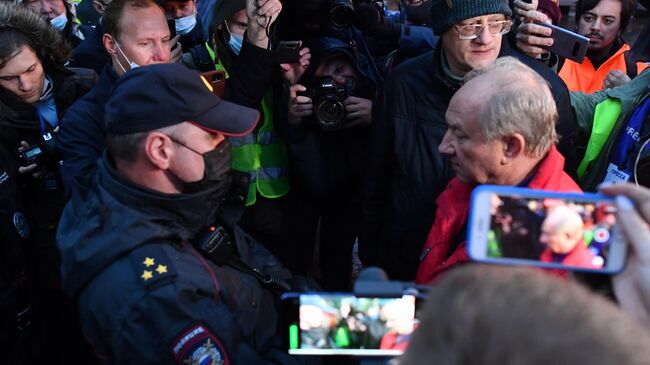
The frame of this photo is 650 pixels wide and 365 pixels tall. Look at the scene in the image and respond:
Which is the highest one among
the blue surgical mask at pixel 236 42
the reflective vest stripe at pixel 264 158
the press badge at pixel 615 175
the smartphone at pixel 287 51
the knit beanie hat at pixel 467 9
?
the knit beanie hat at pixel 467 9

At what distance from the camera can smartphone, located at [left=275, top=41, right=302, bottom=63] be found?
3.03m

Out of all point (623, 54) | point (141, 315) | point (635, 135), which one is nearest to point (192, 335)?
point (141, 315)

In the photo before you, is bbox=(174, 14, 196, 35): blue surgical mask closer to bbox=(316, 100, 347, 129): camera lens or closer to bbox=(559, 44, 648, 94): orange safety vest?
bbox=(316, 100, 347, 129): camera lens

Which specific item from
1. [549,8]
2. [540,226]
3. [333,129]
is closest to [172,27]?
[333,129]

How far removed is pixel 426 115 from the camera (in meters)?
2.69

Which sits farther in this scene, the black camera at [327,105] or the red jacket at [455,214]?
the black camera at [327,105]

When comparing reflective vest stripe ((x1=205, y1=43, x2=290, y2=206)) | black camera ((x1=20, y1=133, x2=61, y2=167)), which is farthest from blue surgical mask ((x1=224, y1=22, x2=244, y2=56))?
black camera ((x1=20, y1=133, x2=61, y2=167))

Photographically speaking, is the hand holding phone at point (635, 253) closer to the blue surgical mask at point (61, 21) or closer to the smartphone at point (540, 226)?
the smartphone at point (540, 226)

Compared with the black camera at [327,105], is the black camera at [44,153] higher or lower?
lower

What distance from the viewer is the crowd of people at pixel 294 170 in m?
1.22

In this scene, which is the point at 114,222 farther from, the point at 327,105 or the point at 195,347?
the point at 327,105

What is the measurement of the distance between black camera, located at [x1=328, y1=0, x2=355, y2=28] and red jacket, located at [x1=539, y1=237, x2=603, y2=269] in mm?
2259

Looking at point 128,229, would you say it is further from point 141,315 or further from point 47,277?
point 47,277

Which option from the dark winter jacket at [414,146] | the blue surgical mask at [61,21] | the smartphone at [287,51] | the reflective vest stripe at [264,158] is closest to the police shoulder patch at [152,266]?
the dark winter jacket at [414,146]
